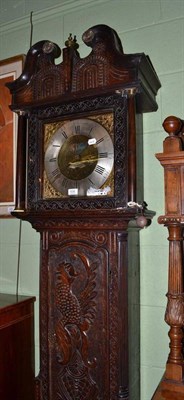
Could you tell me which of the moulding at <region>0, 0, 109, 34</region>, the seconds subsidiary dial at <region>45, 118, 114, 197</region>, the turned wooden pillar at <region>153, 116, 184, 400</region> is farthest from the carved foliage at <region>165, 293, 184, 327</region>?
the moulding at <region>0, 0, 109, 34</region>

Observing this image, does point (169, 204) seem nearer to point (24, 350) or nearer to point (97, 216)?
point (97, 216)

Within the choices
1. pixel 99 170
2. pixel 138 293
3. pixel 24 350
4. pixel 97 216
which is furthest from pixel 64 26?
pixel 24 350

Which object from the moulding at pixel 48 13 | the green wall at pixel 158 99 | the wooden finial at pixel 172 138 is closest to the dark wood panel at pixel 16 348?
the green wall at pixel 158 99

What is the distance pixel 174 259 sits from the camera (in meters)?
1.26

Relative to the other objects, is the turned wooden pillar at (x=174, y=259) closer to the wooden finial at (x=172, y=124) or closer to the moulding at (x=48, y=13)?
the wooden finial at (x=172, y=124)

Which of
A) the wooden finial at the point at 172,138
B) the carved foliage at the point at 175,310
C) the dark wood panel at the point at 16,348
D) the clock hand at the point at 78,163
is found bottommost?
the dark wood panel at the point at 16,348

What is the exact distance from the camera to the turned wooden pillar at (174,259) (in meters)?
1.22

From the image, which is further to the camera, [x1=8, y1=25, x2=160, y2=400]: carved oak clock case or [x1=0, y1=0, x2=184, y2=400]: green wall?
[x1=0, y1=0, x2=184, y2=400]: green wall

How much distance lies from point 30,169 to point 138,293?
756mm

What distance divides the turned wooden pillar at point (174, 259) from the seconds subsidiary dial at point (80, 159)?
9.4 inches

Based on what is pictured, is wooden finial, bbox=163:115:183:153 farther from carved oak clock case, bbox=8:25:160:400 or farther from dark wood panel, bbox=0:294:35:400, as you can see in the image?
dark wood panel, bbox=0:294:35:400

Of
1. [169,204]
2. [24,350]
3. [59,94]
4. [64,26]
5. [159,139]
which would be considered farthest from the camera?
[64,26]

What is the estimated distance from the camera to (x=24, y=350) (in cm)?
177

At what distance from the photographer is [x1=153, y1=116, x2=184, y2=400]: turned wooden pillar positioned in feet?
4.02
